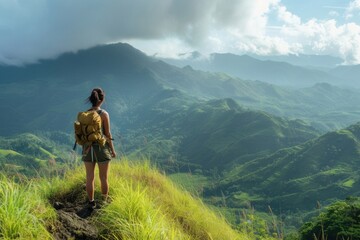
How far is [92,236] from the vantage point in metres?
5.56

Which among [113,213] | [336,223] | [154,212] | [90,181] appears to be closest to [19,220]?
[113,213]

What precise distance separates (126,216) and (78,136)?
2305mm

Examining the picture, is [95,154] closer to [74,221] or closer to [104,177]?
[104,177]

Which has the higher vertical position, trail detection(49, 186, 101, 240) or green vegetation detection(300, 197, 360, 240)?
trail detection(49, 186, 101, 240)

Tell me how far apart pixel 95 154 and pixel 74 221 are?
1648 millimetres

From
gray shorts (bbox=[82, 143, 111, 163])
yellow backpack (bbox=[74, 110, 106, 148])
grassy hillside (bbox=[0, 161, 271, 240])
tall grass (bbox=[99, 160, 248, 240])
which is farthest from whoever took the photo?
gray shorts (bbox=[82, 143, 111, 163])

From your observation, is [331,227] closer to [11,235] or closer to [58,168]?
[58,168]

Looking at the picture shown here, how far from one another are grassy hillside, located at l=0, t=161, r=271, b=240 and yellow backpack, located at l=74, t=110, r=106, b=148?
1.20 meters

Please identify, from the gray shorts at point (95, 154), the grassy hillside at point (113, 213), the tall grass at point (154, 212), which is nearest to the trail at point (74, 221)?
the grassy hillside at point (113, 213)

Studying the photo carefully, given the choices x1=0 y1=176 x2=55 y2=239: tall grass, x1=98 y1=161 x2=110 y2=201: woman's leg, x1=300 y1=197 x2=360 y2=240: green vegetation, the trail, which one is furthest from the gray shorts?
x1=300 y1=197 x2=360 y2=240: green vegetation

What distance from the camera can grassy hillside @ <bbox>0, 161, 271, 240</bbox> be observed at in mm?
4824

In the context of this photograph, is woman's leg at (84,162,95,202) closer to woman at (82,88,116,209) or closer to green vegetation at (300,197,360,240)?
woman at (82,88,116,209)

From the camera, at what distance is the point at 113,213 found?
5.82 meters

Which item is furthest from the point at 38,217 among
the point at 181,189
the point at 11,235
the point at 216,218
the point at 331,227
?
the point at 331,227
